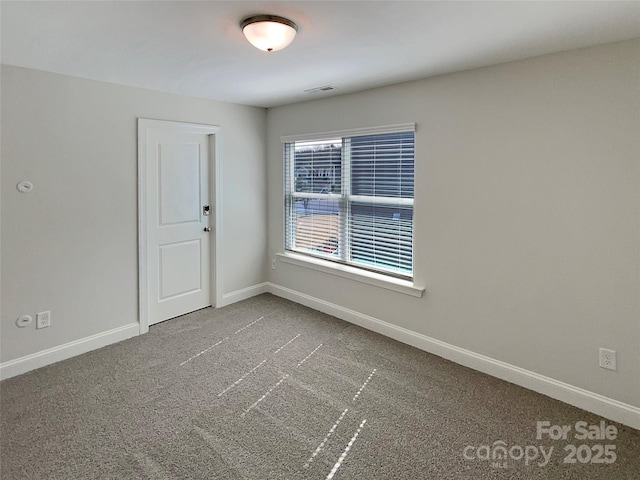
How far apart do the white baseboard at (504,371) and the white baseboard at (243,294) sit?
1.00 metres

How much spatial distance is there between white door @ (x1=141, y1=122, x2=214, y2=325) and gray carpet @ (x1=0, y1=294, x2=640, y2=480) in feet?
2.28

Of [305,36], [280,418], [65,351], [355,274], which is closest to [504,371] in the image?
[355,274]

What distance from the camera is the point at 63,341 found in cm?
314

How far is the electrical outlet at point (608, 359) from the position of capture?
2.35 m

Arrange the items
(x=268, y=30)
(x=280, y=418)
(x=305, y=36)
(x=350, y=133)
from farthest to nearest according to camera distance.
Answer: (x=350, y=133) → (x=280, y=418) → (x=305, y=36) → (x=268, y=30)

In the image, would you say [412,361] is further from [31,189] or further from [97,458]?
[31,189]

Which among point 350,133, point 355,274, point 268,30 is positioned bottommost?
point 355,274

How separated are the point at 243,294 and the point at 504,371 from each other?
118 inches

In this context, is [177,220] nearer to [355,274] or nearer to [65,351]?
[65,351]

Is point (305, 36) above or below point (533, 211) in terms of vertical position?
above

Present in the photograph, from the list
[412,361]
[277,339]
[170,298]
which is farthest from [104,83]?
[412,361]

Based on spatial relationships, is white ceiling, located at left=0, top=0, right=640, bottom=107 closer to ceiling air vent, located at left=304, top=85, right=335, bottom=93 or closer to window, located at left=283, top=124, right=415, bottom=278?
ceiling air vent, located at left=304, top=85, right=335, bottom=93

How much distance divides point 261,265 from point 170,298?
1236 mm

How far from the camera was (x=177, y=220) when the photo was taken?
3.98 m
